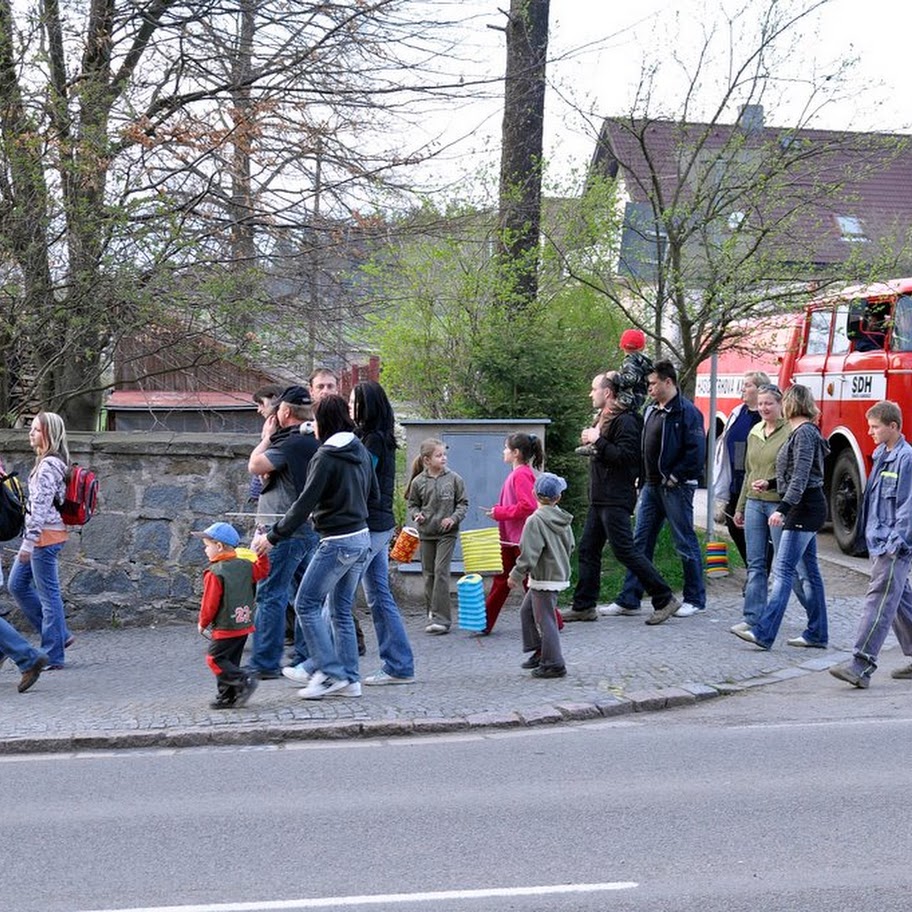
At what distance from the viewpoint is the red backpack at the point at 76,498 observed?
9438 mm

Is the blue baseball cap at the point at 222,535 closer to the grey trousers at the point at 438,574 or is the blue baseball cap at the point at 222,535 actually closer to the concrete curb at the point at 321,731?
the concrete curb at the point at 321,731

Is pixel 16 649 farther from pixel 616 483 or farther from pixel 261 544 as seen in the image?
pixel 616 483

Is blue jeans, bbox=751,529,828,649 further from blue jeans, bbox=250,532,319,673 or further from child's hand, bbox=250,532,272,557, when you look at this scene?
child's hand, bbox=250,532,272,557

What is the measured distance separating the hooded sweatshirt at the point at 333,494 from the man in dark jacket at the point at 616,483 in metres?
2.77

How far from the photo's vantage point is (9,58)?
11.4m

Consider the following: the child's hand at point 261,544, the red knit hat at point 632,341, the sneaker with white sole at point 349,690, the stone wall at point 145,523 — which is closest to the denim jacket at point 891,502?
the red knit hat at point 632,341

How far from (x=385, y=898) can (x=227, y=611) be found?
346cm

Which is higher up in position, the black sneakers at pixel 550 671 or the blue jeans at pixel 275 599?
the blue jeans at pixel 275 599

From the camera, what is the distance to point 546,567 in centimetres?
897

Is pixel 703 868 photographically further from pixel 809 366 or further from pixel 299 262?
pixel 809 366

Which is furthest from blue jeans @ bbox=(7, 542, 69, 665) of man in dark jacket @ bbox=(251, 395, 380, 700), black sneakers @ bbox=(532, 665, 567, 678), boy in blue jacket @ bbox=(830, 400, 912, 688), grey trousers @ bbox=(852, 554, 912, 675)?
grey trousers @ bbox=(852, 554, 912, 675)

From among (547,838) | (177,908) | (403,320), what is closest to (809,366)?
(403,320)

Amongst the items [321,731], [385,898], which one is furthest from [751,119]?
[385,898]

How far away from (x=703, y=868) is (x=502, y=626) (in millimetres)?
5878
